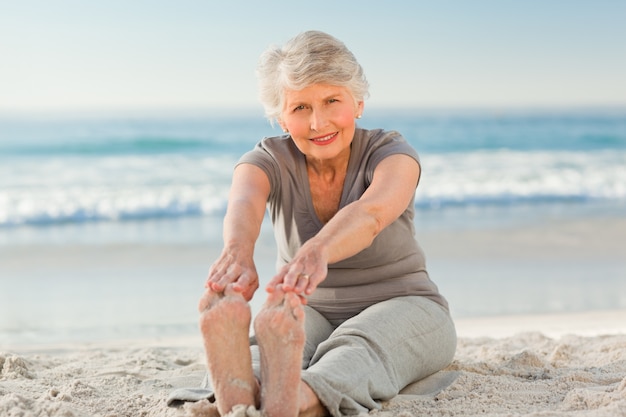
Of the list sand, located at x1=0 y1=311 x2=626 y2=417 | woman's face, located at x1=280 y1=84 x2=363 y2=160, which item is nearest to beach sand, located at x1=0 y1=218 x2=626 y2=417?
sand, located at x1=0 y1=311 x2=626 y2=417

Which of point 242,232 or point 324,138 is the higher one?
point 324,138

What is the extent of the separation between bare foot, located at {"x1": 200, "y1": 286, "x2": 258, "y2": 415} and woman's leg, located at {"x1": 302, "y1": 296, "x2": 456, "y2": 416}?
203mm

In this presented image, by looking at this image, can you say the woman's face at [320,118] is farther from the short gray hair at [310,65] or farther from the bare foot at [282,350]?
the bare foot at [282,350]

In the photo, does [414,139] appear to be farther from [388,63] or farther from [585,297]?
[585,297]

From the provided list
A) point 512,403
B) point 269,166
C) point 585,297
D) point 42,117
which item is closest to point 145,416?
point 269,166

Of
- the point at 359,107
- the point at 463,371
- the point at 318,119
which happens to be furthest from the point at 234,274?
the point at 463,371

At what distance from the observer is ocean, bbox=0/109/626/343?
25.9 feet

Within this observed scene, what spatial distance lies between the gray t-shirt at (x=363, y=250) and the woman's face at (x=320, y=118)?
0.36ft

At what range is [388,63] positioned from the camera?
23828 millimetres

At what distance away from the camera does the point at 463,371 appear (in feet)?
10.1

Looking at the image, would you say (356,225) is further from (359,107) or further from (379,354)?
(359,107)

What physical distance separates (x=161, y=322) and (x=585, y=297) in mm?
2731

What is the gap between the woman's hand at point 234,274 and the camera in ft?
7.30

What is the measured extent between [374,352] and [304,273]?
54 cm
